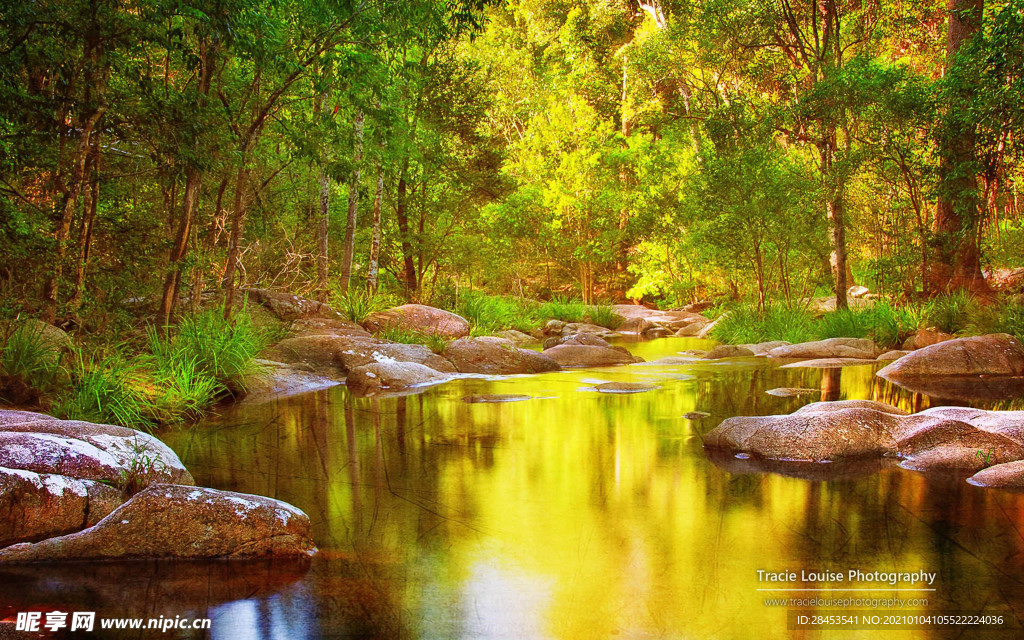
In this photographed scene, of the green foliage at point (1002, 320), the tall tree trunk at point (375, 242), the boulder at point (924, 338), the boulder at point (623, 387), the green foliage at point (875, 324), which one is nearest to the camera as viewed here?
the boulder at point (623, 387)

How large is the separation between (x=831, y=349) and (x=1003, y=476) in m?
8.59

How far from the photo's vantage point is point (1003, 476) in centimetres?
441

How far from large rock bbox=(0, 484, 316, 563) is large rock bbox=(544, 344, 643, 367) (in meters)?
8.79

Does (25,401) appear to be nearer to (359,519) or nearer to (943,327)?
(359,519)

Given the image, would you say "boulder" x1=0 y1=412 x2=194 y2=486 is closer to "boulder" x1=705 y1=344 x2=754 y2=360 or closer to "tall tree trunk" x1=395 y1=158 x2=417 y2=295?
"boulder" x1=705 y1=344 x2=754 y2=360

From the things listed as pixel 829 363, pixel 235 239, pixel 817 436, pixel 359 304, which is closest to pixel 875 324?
pixel 829 363

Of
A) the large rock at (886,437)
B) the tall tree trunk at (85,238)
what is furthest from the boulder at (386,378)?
the large rock at (886,437)

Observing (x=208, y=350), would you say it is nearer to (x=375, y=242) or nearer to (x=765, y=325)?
(x=375, y=242)

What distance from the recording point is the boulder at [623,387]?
354 inches

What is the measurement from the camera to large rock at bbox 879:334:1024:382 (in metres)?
9.62

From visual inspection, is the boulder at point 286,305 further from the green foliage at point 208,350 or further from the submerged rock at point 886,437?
the submerged rock at point 886,437

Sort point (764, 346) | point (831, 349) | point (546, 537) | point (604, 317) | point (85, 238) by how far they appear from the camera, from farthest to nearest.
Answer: point (604, 317), point (764, 346), point (831, 349), point (85, 238), point (546, 537)

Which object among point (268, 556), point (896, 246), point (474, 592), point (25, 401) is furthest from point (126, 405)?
point (896, 246)

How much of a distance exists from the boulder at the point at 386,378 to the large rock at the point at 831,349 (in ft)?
22.2
